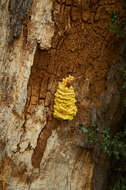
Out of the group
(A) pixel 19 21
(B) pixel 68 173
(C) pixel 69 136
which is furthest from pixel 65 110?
(A) pixel 19 21

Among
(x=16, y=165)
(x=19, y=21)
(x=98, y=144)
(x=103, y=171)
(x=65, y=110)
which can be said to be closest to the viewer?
(x=19, y=21)

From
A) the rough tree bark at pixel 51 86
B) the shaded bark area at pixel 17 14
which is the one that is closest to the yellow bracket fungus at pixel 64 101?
the rough tree bark at pixel 51 86

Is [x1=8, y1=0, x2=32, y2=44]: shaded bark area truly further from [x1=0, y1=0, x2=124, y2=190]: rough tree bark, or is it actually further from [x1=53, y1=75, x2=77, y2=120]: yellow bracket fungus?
[x1=53, y1=75, x2=77, y2=120]: yellow bracket fungus

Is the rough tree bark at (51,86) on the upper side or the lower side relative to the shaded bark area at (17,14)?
lower

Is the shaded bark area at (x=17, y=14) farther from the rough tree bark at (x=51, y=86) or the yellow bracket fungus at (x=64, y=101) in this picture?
the yellow bracket fungus at (x=64, y=101)

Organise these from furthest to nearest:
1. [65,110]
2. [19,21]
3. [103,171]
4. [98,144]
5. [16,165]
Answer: [103,171]
[98,144]
[16,165]
[65,110]
[19,21]

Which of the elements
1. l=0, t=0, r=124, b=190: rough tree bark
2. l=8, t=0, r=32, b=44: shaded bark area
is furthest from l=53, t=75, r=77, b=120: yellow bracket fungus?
l=8, t=0, r=32, b=44: shaded bark area

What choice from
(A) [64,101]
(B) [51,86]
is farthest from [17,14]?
(A) [64,101]

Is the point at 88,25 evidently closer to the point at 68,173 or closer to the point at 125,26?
the point at 125,26
